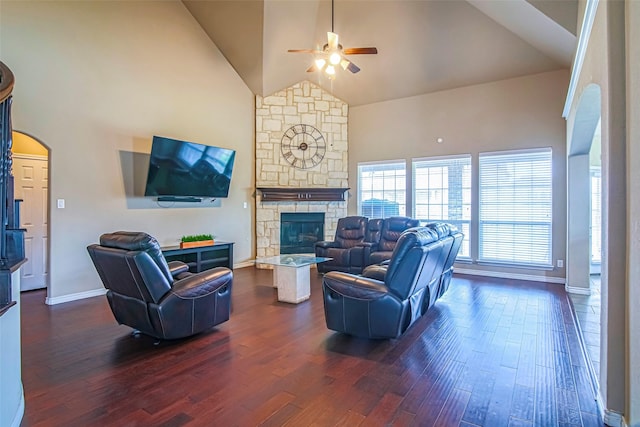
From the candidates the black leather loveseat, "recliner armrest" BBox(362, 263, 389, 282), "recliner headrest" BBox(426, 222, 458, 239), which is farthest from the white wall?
the black leather loveseat

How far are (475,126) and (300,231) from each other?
13.5 feet

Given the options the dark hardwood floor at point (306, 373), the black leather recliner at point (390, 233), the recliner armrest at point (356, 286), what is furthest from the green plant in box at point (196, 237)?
the recliner armrest at point (356, 286)

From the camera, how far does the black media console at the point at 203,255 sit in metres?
5.64

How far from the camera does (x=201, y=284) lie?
10.8 ft

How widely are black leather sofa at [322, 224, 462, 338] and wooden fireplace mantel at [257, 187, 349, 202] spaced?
4.13 meters

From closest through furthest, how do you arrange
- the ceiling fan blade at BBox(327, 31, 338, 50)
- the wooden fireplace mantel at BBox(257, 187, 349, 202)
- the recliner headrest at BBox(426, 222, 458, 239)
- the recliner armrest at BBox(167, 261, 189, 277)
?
the recliner headrest at BBox(426, 222, 458, 239)
the recliner armrest at BBox(167, 261, 189, 277)
the ceiling fan blade at BBox(327, 31, 338, 50)
the wooden fireplace mantel at BBox(257, 187, 349, 202)

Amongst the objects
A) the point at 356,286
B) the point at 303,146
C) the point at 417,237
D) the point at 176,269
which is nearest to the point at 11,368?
the point at 176,269

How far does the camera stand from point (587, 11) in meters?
2.63

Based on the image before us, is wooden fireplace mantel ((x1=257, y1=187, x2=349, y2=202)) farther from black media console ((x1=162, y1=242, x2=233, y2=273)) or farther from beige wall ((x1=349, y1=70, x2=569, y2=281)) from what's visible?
black media console ((x1=162, y1=242, x2=233, y2=273))

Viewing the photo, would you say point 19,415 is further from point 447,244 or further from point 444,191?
point 444,191

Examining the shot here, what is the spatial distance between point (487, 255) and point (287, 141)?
183 inches

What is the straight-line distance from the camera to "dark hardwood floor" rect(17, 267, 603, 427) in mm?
2158

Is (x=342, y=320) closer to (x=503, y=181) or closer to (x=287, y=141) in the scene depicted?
(x=503, y=181)

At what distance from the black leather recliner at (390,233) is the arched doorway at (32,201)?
5.35m
